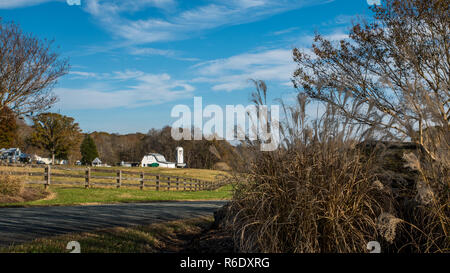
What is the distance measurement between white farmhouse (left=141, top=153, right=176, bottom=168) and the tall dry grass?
78552 millimetres

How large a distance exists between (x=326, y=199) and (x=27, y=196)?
43.3 feet

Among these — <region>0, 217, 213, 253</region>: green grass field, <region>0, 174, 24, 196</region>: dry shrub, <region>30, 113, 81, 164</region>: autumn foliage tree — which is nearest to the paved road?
<region>0, 217, 213, 253</region>: green grass field

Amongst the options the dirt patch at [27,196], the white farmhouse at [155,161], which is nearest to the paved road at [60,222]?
the dirt patch at [27,196]

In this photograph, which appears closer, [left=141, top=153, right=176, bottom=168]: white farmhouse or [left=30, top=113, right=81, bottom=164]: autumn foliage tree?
[left=30, top=113, right=81, bottom=164]: autumn foliage tree

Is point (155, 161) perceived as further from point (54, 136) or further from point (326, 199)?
point (326, 199)

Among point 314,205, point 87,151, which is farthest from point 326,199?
point 87,151

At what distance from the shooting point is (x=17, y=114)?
2120 centimetres

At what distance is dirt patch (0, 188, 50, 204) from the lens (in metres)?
13.1

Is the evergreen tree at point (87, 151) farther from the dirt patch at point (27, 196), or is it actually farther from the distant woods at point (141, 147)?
the dirt patch at point (27, 196)

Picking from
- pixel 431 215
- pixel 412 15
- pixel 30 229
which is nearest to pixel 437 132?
pixel 431 215

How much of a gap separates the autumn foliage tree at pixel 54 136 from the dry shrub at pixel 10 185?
43445 millimetres

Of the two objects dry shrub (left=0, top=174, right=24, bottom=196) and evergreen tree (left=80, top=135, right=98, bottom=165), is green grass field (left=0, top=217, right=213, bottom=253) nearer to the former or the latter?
dry shrub (left=0, top=174, right=24, bottom=196)
